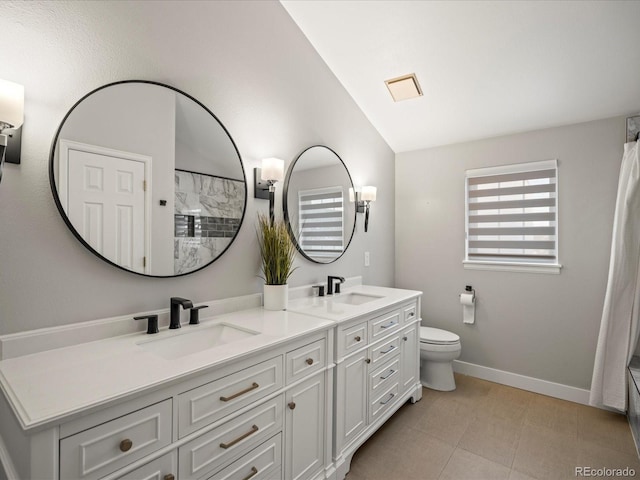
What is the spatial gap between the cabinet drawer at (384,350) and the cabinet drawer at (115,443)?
132 centimetres

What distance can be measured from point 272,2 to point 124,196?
1.60 m

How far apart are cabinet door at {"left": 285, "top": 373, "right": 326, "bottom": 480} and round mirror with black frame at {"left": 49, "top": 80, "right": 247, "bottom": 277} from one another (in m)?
0.81

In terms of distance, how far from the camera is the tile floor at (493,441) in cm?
193

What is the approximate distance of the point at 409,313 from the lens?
2.57 meters

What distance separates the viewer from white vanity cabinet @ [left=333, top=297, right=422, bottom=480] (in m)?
1.82

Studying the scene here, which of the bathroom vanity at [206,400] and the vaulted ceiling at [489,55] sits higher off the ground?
the vaulted ceiling at [489,55]

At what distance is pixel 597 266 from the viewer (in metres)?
2.62

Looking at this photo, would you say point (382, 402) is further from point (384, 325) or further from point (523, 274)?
point (523, 274)

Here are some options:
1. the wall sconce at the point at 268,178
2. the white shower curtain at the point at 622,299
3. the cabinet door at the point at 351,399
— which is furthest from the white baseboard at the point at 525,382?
the wall sconce at the point at 268,178

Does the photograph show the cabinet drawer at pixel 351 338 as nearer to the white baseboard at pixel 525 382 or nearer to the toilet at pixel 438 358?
the toilet at pixel 438 358

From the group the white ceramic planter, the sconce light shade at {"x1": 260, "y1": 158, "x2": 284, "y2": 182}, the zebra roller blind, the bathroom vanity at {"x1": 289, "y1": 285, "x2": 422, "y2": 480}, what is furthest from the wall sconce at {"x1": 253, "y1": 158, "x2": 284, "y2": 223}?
the zebra roller blind

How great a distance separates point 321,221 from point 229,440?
1636mm

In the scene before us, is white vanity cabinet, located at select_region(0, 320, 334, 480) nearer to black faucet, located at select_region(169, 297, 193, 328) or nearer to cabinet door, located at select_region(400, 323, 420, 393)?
black faucet, located at select_region(169, 297, 193, 328)

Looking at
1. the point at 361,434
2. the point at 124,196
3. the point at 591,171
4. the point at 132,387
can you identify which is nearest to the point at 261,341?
the point at 132,387
